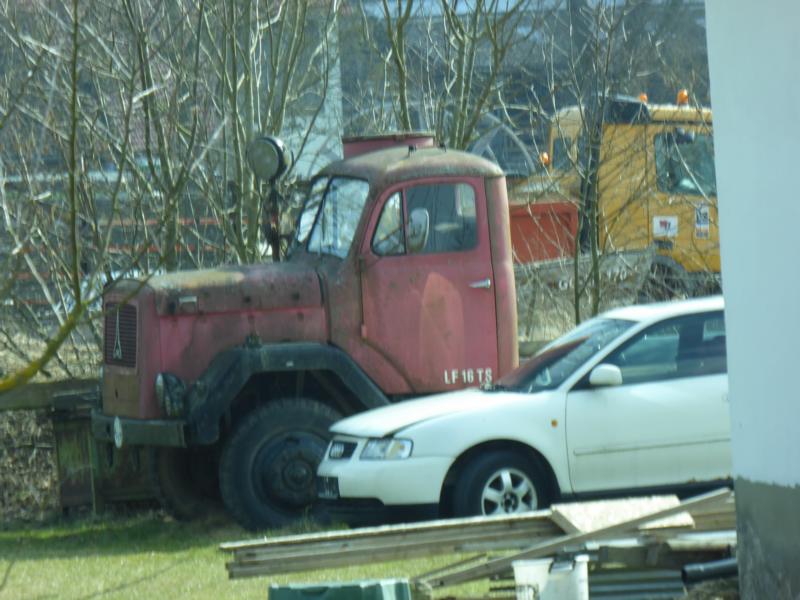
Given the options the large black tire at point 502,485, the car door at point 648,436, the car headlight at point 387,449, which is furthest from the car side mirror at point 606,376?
the car headlight at point 387,449

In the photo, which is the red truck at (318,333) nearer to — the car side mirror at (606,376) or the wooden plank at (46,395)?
the wooden plank at (46,395)

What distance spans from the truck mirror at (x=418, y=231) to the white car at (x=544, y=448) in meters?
1.38

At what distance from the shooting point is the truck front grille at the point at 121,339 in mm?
10141

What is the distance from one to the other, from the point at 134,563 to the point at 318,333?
2170 mm

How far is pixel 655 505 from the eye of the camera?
295 inches

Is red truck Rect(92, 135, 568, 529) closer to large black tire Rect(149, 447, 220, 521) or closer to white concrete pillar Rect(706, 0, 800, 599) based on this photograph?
large black tire Rect(149, 447, 220, 521)

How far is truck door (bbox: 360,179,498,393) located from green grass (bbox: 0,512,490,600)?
64.5 inches

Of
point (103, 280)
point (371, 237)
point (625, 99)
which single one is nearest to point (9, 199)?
point (103, 280)

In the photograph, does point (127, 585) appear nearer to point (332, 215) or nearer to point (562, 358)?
point (562, 358)

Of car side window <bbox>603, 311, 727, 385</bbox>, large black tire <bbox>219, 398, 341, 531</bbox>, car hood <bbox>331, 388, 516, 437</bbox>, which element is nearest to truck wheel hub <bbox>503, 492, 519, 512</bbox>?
car hood <bbox>331, 388, 516, 437</bbox>

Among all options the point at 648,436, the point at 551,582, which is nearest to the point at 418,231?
the point at 648,436

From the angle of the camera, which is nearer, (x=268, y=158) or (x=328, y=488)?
(x=328, y=488)

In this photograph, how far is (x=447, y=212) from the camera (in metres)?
10.2

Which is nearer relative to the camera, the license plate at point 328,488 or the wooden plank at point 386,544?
the wooden plank at point 386,544
